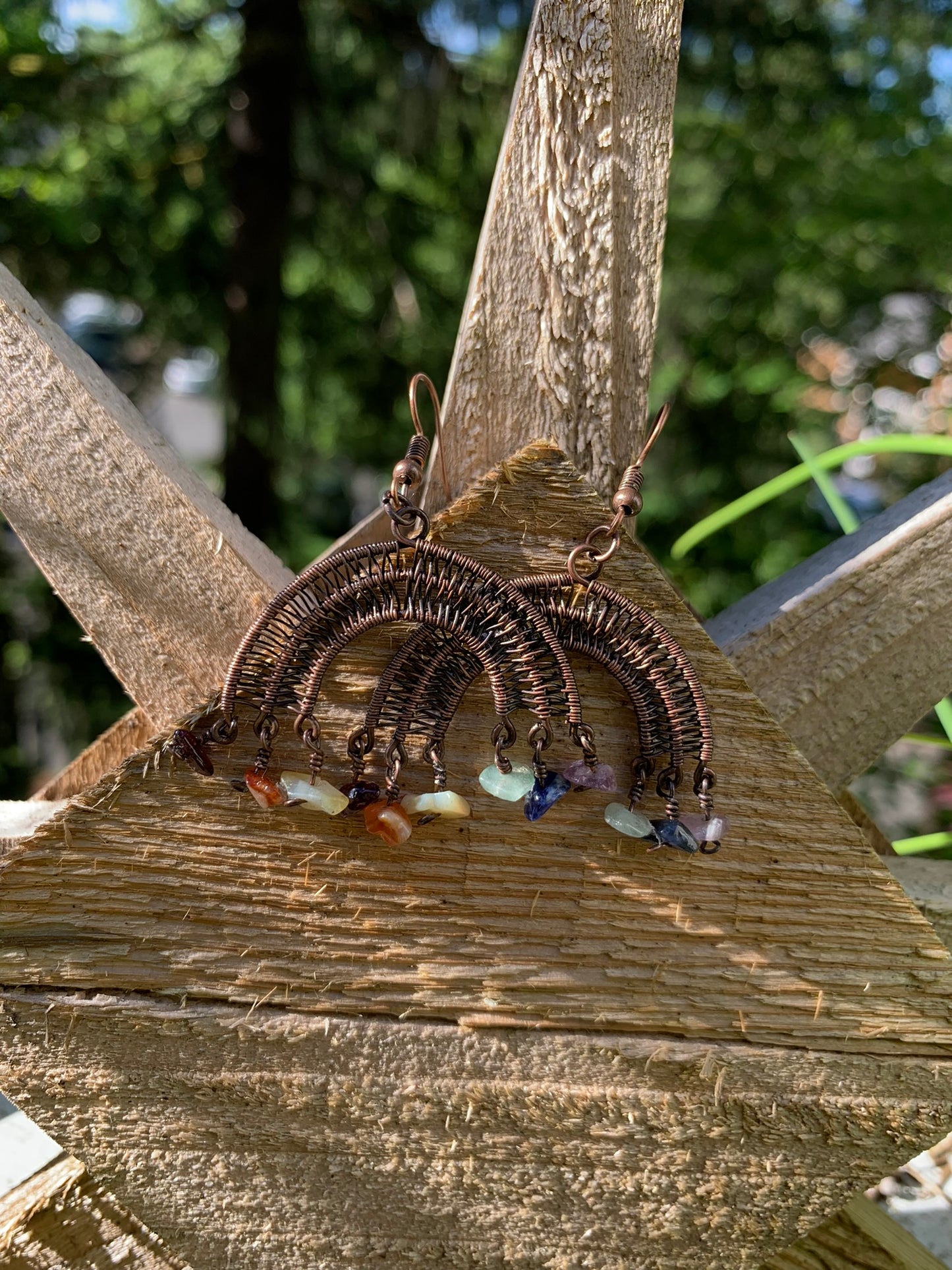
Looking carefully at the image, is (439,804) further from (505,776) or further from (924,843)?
(924,843)

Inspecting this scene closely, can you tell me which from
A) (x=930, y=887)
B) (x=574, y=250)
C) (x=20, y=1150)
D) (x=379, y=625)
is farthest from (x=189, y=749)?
(x=20, y=1150)

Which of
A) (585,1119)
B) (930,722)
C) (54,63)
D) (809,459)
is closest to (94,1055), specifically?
(585,1119)

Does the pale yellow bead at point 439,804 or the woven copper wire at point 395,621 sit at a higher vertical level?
the woven copper wire at point 395,621

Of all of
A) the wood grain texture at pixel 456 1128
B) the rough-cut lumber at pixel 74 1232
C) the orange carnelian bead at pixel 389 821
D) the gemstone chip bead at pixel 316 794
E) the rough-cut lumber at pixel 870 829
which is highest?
the gemstone chip bead at pixel 316 794

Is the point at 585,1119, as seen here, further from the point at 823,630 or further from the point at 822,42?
the point at 822,42

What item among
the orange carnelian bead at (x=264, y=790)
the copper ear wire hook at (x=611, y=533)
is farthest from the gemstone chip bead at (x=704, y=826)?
the orange carnelian bead at (x=264, y=790)

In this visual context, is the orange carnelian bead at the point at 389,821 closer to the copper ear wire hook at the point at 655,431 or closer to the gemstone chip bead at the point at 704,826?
the gemstone chip bead at the point at 704,826

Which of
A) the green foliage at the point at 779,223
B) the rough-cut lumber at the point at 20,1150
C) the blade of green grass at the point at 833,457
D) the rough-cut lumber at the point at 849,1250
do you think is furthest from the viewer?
the green foliage at the point at 779,223
